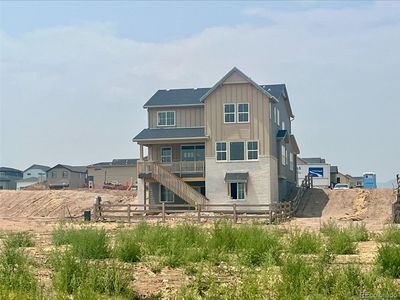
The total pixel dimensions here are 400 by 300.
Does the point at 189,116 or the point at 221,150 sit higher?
the point at 189,116

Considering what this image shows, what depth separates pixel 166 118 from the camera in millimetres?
48938

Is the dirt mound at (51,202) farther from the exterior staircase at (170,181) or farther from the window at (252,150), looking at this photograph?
the window at (252,150)

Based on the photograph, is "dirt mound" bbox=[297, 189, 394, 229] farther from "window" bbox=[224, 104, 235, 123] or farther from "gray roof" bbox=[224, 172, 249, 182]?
"window" bbox=[224, 104, 235, 123]

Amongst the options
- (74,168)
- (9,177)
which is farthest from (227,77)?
(9,177)

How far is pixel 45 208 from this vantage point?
58531 mm

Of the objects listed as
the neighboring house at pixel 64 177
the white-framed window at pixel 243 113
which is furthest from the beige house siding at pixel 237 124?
the neighboring house at pixel 64 177

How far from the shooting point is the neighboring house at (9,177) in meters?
110

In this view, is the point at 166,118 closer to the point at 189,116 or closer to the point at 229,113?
the point at 189,116

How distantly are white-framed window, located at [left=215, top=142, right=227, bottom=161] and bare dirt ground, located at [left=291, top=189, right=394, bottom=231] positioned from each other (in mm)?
6775

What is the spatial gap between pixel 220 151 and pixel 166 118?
5428 millimetres

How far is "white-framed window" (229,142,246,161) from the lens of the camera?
46062 mm

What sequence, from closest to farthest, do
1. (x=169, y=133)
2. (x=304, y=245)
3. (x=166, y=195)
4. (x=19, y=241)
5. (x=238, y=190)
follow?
(x=304, y=245), (x=19, y=241), (x=238, y=190), (x=169, y=133), (x=166, y=195)

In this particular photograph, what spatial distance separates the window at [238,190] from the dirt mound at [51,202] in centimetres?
1266

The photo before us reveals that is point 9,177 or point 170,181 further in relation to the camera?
point 9,177
